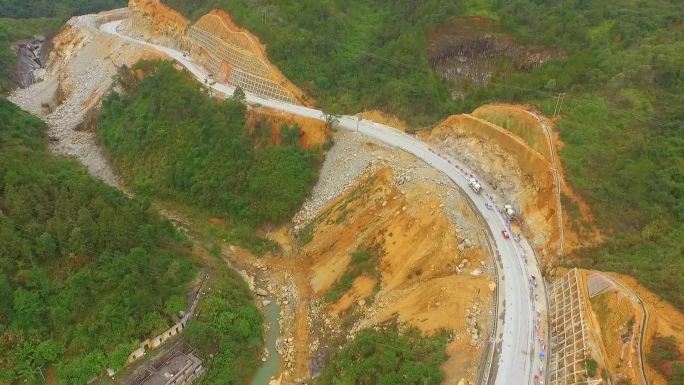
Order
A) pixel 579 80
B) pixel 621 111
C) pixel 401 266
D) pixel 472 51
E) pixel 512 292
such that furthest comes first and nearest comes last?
pixel 472 51 < pixel 579 80 < pixel 621 111 < pixel 401 266 < pixel 512 292

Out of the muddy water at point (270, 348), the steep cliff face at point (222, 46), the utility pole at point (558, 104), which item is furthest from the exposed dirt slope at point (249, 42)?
the utility pole at point (558, 104)

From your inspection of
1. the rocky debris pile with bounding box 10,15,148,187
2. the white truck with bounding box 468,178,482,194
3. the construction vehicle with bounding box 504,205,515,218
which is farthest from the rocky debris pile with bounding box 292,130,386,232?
the rocky debris pile with bounding box 10,15,148,187

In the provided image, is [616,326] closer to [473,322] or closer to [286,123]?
[473,322]

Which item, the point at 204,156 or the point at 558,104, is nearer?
the point at 558,104

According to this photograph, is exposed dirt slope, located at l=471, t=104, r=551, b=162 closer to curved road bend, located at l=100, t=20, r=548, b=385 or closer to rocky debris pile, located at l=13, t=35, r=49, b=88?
curved road bend, located at l=100, t=20, r=548, b=385

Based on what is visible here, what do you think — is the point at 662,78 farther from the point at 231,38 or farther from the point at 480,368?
the point at 231,38

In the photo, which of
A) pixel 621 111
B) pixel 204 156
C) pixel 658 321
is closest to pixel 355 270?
pixel 658 321
